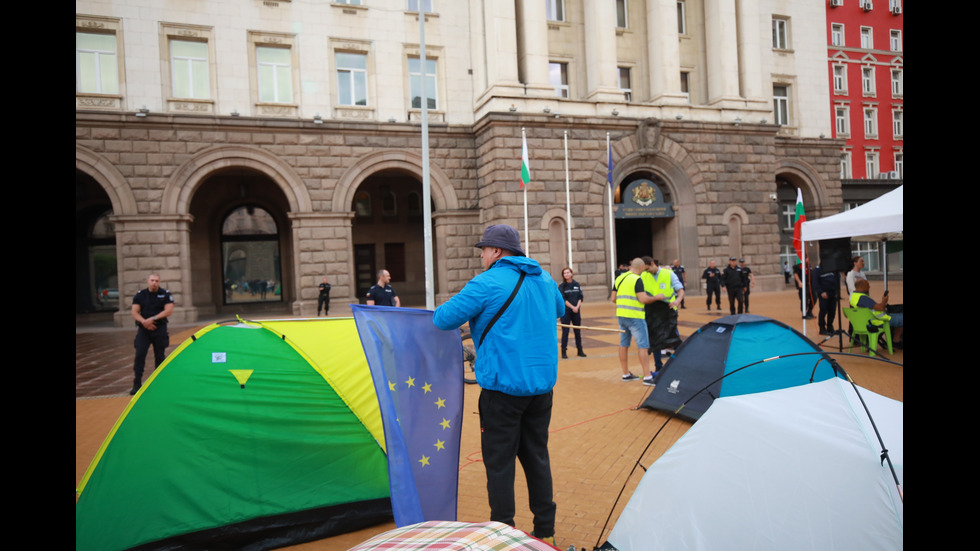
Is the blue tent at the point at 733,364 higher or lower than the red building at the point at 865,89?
lower

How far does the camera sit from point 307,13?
21.4 meters

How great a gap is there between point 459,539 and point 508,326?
172cm

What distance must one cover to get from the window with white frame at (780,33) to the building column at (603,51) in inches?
428

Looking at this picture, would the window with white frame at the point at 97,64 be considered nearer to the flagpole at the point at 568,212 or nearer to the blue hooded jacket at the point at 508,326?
the flagpole at the point at 568,212

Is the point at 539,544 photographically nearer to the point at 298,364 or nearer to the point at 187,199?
the point at 298,364

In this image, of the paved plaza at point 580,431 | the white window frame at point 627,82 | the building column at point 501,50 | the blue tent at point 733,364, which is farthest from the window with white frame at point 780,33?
the blue tent at point 733,364

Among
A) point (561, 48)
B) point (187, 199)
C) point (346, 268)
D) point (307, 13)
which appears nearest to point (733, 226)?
point (561, 48)

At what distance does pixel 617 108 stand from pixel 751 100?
24.0ft

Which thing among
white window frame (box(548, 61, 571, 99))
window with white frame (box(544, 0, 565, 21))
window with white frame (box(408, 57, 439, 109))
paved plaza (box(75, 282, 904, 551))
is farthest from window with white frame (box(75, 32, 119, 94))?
window with white frame (box(544, 0, 565, 21))

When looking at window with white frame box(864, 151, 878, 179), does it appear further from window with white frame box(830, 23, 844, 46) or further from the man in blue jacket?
the man in blue jacket

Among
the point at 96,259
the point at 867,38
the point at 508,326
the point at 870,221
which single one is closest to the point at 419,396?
the point at 508,326

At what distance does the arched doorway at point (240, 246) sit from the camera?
24625 millimetres

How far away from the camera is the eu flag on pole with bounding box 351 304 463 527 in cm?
346

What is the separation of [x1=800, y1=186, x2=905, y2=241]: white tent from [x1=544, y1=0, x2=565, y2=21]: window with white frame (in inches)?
685
